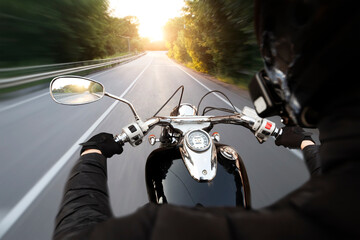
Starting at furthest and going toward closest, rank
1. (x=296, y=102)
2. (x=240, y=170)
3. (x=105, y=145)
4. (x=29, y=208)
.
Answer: (x=29, y=208) → (x=105, y=145) → (x=240, y=170) → (x=296, y=102)

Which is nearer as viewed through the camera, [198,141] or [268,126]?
[198,141]

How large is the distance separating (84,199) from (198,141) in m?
0.67

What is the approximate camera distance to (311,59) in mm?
516

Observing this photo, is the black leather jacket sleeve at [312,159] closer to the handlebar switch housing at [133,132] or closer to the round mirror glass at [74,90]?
the handlebar switch housing at [133,132]

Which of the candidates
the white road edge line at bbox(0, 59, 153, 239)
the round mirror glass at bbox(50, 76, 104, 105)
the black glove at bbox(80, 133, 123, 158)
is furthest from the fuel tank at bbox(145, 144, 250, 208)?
the white road edge line at bbox(0, 59, 153, 239)

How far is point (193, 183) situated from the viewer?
1.15m

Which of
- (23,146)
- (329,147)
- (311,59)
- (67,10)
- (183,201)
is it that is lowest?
(23,146)

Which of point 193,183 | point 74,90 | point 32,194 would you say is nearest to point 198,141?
point 193,183

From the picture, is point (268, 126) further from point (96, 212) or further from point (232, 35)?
point (232, 35)

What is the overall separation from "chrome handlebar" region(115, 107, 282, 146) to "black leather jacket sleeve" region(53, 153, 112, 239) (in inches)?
11.1

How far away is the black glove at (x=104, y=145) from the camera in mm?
1391

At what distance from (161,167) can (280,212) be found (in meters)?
0.94

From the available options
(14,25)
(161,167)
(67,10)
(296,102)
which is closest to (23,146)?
(161,167)

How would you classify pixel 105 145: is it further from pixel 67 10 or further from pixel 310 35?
pixel 67 10
